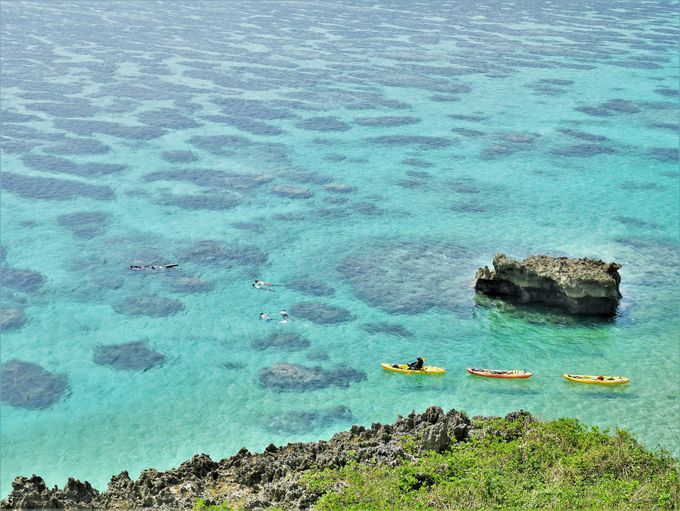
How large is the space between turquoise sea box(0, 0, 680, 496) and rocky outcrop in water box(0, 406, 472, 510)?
7.41 meters

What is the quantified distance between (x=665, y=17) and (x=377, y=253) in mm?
104937

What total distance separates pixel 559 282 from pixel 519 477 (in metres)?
21.5

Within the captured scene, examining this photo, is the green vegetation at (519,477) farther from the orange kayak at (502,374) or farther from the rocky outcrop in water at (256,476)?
the orange kayak at (502,374)

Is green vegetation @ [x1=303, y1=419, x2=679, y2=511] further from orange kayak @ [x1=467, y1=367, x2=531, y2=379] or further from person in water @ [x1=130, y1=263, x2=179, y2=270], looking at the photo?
person in water @ [x1=130, y1=263, x2=179, y2=270]

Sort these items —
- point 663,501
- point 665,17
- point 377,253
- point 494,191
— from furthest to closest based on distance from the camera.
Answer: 1. point 665,17
2. point 494,191
3. point 377,253
4. point 663,501

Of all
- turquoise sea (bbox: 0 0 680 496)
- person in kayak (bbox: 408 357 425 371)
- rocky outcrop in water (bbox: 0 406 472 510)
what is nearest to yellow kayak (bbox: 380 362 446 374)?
person in kayak (bbox: 408 357 425 371)

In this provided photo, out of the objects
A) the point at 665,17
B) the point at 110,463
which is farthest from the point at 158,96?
the point at 665,17

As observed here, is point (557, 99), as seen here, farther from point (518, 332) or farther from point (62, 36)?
point (62, 36)

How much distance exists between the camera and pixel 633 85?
3639 inches

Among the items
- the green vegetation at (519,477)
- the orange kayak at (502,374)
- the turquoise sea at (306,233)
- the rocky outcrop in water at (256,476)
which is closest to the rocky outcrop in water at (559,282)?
the turquoise sea at (306,233)

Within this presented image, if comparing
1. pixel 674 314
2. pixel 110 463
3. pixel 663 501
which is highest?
pixel 663 501

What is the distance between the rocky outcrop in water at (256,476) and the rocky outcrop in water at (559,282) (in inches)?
690

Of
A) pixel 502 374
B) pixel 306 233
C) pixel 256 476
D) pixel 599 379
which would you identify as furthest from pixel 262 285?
pixel 256 476

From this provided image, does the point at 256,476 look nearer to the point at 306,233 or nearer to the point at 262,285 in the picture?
the point at 262,285
